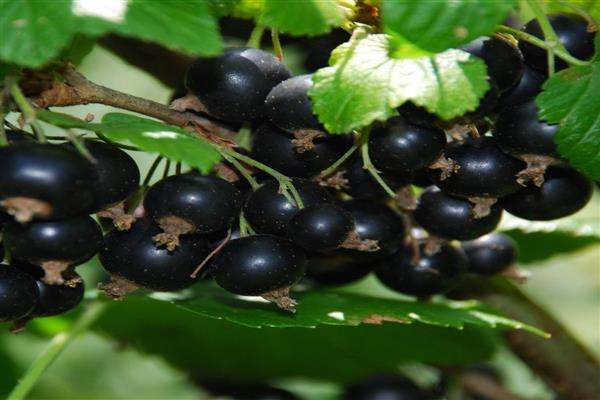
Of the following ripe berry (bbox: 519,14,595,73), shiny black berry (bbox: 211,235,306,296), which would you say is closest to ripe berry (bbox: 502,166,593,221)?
ripe berry (bbox: 519,14,595,73)

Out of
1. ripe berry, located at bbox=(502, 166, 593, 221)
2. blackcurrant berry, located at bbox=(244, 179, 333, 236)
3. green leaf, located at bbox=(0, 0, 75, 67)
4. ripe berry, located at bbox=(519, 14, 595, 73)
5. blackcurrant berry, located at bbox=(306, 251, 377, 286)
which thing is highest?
ripe berry, located at bbox=(519, 14, 595, 73)

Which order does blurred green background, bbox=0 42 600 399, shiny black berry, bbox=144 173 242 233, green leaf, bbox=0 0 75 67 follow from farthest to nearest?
blurred green background, bbox=0 42 600 399
shiny black berry, bbox=144 173 242 233
green leaf, bbox=0 0 75 67

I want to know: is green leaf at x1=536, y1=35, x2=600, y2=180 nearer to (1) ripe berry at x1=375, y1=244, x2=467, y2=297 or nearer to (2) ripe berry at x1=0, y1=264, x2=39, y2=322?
(1) ripe berry at x1=375, y1=244, x2=467, y2=297

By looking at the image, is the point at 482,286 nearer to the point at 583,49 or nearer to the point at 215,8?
the point at 583,49

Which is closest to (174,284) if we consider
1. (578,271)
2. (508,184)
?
(508,184)

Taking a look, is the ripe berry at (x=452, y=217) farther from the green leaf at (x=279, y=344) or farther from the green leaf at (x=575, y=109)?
the green leaf at (x=279, y=344)

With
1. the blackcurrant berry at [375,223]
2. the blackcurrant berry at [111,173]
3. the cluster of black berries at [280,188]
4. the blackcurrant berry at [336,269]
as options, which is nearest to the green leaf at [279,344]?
the blackcurrant berry at [336,269]
